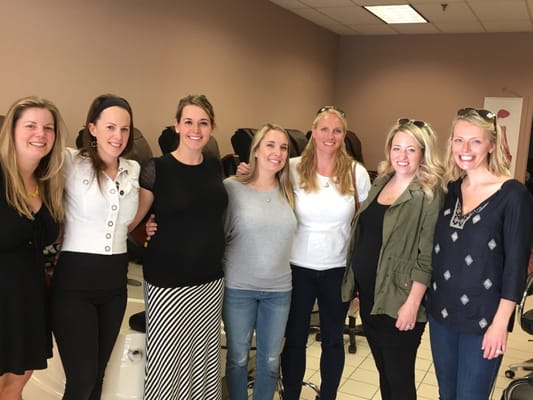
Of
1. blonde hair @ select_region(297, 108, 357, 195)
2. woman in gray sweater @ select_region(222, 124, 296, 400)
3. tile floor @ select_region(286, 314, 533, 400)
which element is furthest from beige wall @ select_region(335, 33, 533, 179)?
woman in gray sweater @ select_region(222, 124, 296, 400)

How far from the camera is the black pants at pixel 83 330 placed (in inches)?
73.3

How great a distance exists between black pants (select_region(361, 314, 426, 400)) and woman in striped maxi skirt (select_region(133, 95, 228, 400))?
67 cm

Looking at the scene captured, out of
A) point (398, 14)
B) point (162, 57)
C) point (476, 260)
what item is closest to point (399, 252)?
point (476, 260)

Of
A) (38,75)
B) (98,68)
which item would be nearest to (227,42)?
(98,68)

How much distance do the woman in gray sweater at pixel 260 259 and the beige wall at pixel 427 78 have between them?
552 cm

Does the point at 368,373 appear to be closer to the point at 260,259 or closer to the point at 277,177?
the point at 260,259

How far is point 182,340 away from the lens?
2.14 meters

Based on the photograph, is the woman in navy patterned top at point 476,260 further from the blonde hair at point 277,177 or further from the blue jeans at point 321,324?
the blonde hair at point 277,177

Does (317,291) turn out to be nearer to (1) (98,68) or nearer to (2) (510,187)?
(2) (510,187)

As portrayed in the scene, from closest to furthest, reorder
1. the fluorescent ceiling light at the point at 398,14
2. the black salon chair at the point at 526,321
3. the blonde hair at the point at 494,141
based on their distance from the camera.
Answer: the blonde hair at the point at 494,141 < the black salon chair at the point at 526,321 < the fluorescent ceiling light at the point at 398,14

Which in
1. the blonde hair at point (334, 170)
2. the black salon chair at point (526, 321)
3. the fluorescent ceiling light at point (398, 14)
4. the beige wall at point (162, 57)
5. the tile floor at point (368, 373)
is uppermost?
the fluorescent ceiling light at point (398, 14)

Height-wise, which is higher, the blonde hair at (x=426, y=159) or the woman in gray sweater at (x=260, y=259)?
the blonde hair at (x=426, y=159)

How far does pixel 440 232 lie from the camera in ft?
6.07

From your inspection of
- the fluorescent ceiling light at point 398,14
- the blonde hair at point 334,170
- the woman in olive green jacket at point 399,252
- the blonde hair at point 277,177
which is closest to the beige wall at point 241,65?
the fluorescent ceiling light at point 398,14
